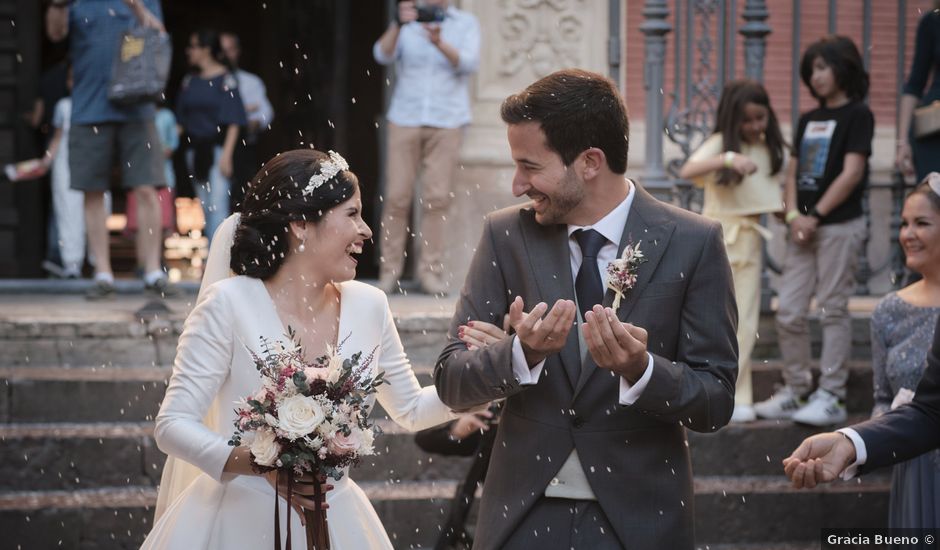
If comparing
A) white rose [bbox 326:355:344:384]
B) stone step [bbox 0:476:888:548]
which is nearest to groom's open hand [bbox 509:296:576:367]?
white rose [bbox 326:355:344:384]

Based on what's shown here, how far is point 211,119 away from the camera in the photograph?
37.3ft

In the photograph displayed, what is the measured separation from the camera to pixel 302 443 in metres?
4.05

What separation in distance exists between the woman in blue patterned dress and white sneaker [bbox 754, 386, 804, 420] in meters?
1.56

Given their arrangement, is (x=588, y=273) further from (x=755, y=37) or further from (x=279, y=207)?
(x=755, y=37)

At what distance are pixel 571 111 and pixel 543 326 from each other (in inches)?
26.2

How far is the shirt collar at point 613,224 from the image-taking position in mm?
3908

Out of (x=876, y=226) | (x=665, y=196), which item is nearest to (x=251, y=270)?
(x=665, y=196)

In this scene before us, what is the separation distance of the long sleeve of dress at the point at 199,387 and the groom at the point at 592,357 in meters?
0.83

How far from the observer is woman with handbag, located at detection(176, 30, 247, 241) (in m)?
11.2

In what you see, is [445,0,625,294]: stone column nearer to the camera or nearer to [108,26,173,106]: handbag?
the camera

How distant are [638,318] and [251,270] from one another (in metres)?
1.47

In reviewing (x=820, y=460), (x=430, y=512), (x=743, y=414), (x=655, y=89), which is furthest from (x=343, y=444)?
(x=655, y=89)

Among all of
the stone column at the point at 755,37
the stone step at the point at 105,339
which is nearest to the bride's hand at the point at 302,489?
the stone step at the point at 105,339

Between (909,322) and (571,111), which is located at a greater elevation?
(571,111)
